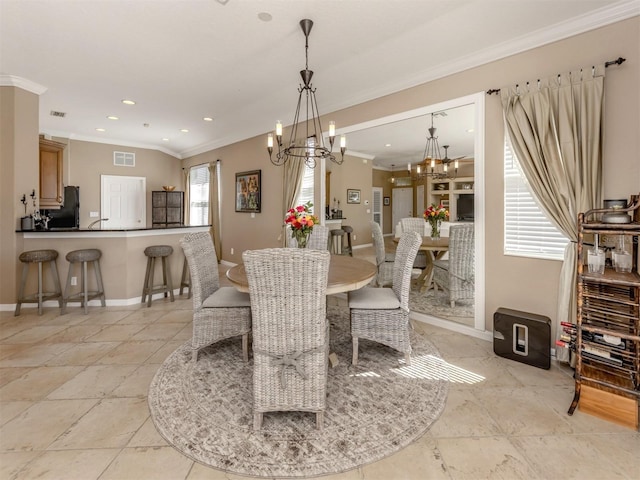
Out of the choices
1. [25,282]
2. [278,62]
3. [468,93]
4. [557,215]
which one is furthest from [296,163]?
[25,282]

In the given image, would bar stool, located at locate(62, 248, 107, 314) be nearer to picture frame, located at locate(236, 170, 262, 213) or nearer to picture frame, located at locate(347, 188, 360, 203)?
picture frame, located at locate(236, 170, 262, 213)

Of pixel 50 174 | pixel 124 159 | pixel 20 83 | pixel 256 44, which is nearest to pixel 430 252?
pixel 256 44

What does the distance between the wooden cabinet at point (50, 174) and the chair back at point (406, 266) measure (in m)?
5.66

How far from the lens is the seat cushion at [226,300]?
8.52 feet

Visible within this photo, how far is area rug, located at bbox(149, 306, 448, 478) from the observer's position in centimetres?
158

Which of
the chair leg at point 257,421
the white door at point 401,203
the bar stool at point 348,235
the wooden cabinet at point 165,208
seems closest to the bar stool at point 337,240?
the bar stool at point 348,235

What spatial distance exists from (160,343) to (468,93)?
3.94 meters

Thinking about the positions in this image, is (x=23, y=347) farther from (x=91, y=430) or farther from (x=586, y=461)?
(x=586, y=461)

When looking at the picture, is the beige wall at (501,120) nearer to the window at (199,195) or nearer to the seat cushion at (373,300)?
the seat cushion at (373,300)

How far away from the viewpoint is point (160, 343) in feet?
9.89

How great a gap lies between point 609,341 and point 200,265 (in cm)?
304

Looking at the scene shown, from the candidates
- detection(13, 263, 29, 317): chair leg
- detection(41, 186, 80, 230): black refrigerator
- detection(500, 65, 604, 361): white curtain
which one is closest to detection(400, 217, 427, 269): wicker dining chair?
detection(500, 65, 604, 361): white curtain

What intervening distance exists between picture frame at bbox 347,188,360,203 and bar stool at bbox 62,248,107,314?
3.45m

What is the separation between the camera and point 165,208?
7617 mm
